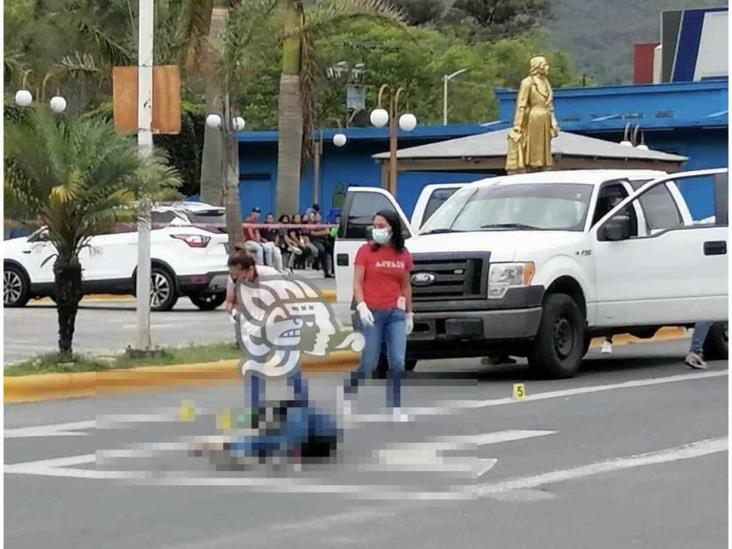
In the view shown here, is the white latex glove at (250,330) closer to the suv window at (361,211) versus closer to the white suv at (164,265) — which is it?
the suv window at (361,211)

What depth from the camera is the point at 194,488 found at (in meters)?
9.69

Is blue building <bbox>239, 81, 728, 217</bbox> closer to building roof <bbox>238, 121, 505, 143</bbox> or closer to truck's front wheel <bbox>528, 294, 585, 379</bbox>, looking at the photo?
building roof <bbox>238, 121, 505, 143</bbox>

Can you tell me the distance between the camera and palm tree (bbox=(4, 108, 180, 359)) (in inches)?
594

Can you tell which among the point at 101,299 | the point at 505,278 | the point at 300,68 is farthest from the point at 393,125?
the point at 505,278

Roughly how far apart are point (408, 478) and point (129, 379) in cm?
593

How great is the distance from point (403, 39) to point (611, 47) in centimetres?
10679

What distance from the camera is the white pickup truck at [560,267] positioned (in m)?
15.5

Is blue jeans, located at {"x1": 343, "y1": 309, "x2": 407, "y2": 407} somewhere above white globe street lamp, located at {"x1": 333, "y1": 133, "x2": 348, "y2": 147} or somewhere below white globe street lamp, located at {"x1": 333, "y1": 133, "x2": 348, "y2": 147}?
below

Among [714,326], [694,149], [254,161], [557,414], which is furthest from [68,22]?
[557,414]

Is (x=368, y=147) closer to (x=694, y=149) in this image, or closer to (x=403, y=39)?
(x=694, y=149)

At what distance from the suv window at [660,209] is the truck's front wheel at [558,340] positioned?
162 centimetres

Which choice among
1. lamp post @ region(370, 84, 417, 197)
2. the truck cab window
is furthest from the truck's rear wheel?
lamp post @ region(370, 84, 417, 197)

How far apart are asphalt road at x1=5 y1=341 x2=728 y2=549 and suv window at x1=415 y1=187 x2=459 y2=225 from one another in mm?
5395

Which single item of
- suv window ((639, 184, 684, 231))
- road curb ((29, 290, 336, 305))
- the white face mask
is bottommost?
road curb ((29, 290, 336, 305))
